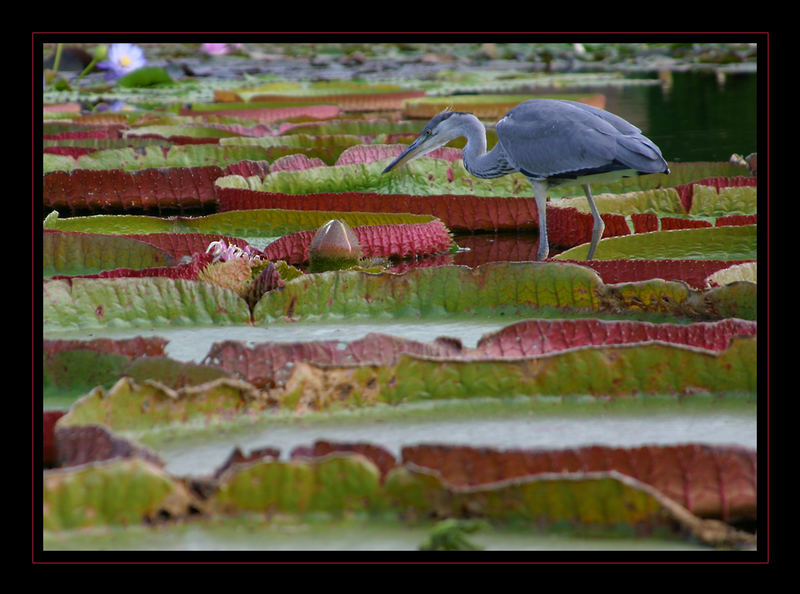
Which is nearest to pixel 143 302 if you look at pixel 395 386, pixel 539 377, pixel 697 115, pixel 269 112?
pixel 395 386

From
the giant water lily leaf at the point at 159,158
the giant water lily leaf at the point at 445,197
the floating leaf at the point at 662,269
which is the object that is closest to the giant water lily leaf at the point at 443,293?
the floating leaf at the point at 662,269

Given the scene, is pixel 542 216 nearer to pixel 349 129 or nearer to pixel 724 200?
pixel 724 200

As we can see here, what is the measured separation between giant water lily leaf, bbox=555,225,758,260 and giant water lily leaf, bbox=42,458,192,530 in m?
1.81

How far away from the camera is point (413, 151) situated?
393cm

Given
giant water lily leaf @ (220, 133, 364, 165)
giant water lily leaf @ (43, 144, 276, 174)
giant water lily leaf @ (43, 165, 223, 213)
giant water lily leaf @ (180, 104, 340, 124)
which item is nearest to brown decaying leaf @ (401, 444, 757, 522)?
giant water lily leaf @ (43, 165, 223, 213)

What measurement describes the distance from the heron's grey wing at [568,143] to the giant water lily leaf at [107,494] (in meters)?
2.06

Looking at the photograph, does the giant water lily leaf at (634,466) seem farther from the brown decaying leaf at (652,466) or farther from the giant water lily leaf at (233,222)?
the giant water lily leaf at (233,222)

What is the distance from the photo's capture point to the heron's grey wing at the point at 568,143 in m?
3.00

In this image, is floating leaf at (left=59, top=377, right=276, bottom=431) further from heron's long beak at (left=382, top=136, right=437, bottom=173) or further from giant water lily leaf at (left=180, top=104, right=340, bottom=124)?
giant water lily leaf at (left=180, top=104, right=340, bottom=124)

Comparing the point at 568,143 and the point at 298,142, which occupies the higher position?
the point at 298,142

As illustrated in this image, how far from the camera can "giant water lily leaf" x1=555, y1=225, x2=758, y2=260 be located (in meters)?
2.89

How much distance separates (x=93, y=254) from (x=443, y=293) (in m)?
1.04

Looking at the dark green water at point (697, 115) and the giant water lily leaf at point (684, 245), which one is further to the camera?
the dark green water at point (697, 115)
